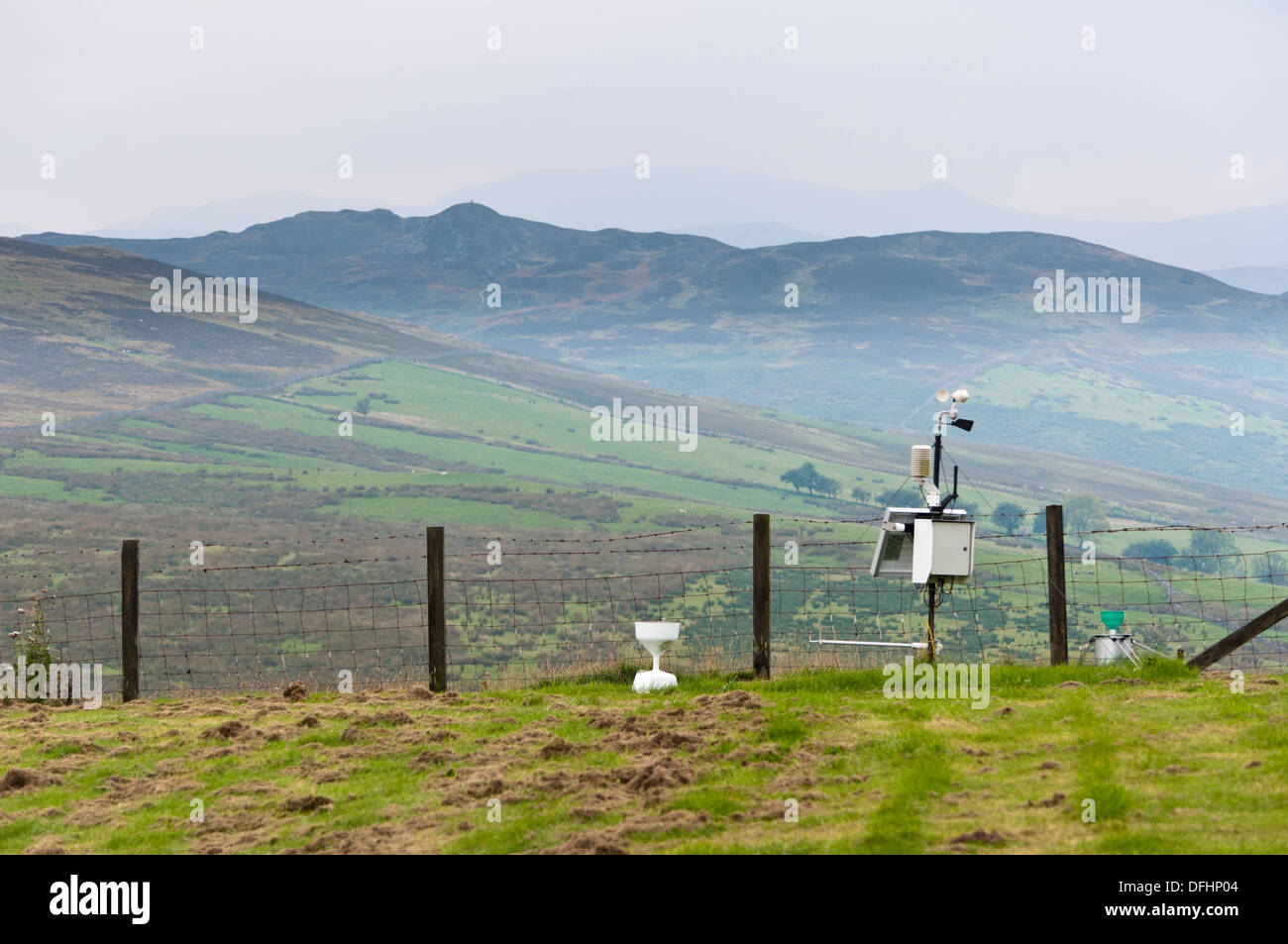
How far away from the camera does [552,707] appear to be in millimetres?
12625

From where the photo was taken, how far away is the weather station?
13.8m

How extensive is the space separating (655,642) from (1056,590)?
4.75m

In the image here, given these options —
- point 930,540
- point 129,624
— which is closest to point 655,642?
point 930,540

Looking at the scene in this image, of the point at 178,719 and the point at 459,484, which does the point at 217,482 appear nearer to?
the point at 459,484

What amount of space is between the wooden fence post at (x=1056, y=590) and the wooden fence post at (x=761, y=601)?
129 inches

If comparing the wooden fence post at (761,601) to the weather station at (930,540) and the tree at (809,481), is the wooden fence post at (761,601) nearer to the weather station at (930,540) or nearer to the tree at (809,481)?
the weather station at (930,540)

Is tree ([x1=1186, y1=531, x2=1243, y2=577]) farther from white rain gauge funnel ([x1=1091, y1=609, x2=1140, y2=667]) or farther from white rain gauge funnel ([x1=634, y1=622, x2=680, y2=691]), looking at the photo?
white rain gauge funnel ([x1=634, y1=622, x2=680, y2=691])

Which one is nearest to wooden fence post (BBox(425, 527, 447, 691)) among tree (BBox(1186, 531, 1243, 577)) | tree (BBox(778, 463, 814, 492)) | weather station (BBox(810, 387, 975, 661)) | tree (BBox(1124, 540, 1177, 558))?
weather station (BBox(810, 387, 975, 661))

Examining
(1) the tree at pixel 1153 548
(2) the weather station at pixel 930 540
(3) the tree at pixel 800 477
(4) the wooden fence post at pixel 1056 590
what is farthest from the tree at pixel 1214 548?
(2) the weather station at pixel 930 540

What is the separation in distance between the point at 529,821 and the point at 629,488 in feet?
575

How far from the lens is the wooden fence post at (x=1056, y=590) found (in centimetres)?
1434

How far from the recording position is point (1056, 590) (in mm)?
14391
